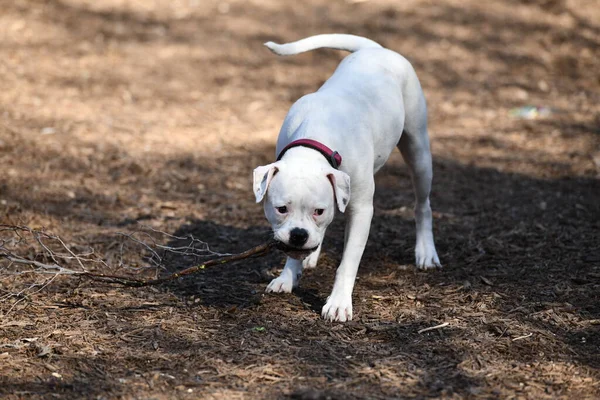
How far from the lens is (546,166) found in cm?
862

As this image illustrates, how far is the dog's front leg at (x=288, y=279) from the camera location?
5117mm

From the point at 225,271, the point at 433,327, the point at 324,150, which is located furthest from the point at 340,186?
the point at 225,271

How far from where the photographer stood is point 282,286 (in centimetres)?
512

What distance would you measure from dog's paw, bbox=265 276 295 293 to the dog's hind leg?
1.11 meters

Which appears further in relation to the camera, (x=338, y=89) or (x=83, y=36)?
(x=83, y=36)

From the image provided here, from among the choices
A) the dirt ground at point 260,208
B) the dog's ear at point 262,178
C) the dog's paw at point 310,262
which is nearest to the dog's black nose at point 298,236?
the dog's ear at point 262,178

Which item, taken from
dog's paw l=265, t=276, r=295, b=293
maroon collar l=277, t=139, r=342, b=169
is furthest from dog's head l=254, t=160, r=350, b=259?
dog's paw l=265, t=276, r=295, b=293

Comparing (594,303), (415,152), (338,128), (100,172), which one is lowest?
(100,172)

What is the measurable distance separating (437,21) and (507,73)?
85.4 inches

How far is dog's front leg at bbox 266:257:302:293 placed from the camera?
5117 mm

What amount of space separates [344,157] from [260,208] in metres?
2.66

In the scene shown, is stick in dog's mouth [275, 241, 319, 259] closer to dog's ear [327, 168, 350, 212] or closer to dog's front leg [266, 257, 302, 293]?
dog's ear [327, 168, 350, 212]

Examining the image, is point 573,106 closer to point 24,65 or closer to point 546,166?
point 546,166

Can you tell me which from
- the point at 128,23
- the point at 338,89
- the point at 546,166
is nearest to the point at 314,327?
the point at 338,89
